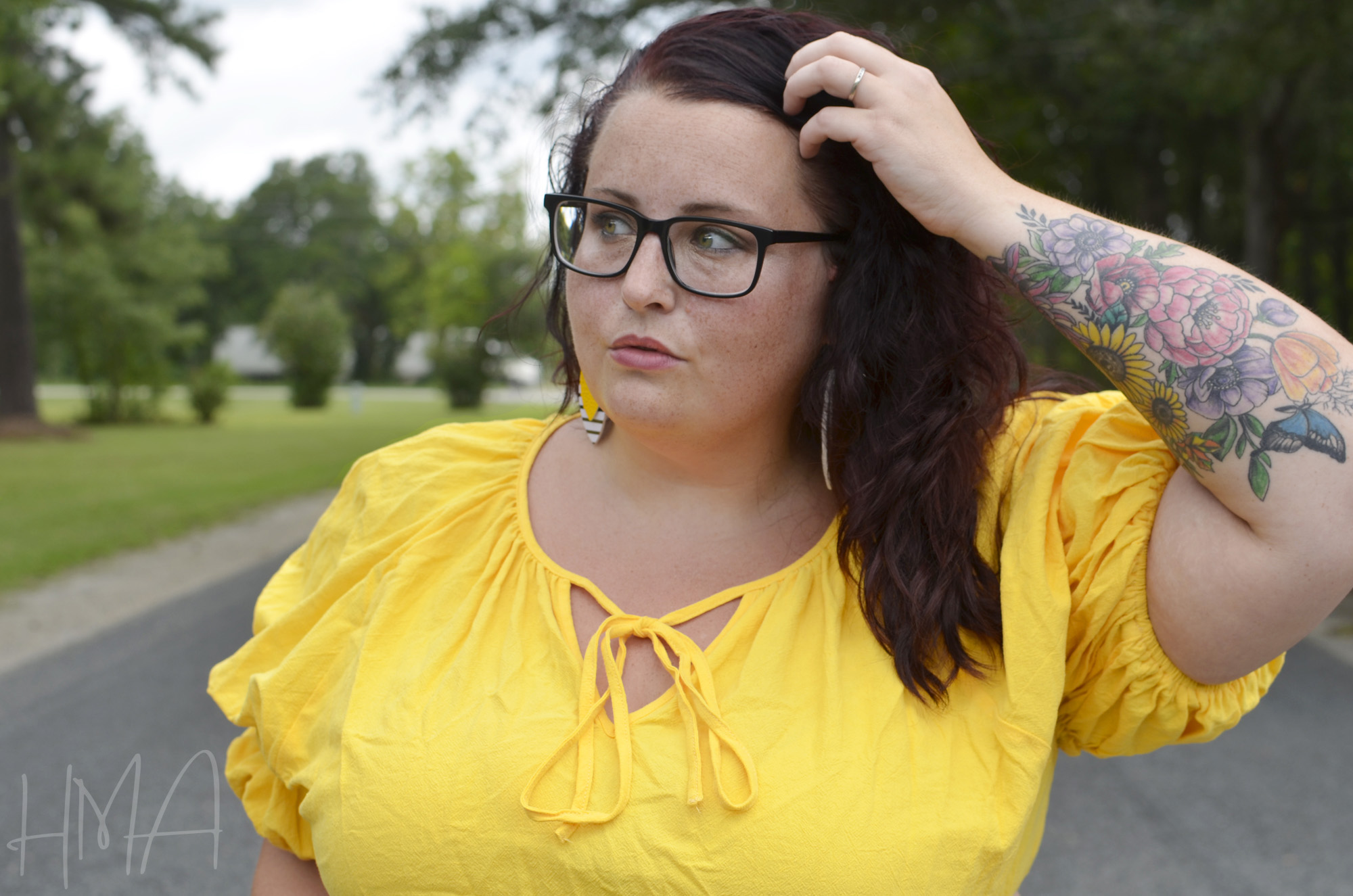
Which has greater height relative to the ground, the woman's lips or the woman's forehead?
the woman's forehead

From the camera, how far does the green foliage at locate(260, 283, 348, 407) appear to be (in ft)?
113

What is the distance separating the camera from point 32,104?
18828 mm

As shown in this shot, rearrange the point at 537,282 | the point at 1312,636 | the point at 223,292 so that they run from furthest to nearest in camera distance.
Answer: the point at 223,292 → the point at 1312,636 → the point at 537,282

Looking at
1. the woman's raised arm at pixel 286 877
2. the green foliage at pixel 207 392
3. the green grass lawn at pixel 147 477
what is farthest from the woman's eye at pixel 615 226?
the green foliage at pixel 207 392

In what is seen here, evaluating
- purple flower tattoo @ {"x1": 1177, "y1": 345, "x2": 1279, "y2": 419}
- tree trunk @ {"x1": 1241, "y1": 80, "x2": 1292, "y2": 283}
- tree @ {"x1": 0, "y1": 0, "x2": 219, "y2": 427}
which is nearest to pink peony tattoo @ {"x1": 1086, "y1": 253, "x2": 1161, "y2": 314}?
purple flower tattoo @ {"x1": 1177, "y1": 345, "x2": 1279, "y2": 419}

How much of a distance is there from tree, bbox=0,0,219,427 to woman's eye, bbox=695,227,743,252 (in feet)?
60.6

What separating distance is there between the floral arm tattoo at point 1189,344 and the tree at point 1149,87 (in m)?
6.87

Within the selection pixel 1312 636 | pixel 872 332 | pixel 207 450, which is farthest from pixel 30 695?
pixel 207 450

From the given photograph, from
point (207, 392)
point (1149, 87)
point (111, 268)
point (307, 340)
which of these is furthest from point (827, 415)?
point (307, 340)

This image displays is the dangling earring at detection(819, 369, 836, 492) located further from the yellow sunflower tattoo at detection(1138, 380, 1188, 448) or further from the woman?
the yellow sunflower tattoo at detection(1138, 380, 1188, 448)

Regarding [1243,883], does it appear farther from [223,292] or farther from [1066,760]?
[223,292]

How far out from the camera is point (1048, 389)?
5.59ft

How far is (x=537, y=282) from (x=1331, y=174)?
13.5m

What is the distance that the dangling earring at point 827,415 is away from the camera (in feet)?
5.15
